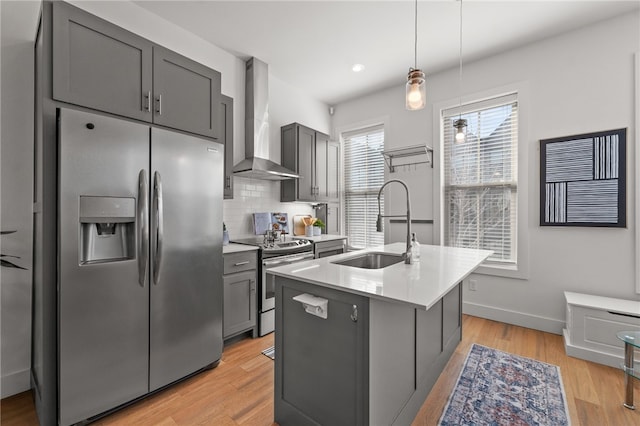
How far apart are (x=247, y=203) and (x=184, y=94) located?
1.66 meters

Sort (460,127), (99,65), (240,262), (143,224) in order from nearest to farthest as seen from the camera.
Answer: (99,65), (143,224), (460,127), (240,262)

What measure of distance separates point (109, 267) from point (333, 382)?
1514mm

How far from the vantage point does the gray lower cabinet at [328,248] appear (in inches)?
145

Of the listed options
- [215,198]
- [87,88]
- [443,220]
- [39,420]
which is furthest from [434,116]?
[39,420]

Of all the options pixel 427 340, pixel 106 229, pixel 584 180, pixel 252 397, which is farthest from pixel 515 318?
pixel 106 229

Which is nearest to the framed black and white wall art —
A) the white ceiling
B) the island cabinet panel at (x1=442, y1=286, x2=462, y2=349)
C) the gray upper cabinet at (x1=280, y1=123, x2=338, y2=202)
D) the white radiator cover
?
the white radiator cover

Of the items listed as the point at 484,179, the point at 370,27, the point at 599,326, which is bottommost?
the point at 599,326

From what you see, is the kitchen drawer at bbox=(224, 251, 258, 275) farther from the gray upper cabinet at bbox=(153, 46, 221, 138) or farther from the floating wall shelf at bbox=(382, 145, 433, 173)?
the floating wall shelf at bbox=(382, 145, 433, 173)

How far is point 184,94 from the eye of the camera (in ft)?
7.34

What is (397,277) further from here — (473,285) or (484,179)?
(484,179)

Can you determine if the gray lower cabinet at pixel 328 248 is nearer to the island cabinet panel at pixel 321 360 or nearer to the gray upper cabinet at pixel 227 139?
the gray upper cabinet at pixel 227 139

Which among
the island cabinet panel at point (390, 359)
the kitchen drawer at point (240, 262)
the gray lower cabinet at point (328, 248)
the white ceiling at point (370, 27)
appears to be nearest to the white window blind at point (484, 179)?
the white ceiling at point (370, 27)

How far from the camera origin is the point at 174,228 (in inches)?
81.9

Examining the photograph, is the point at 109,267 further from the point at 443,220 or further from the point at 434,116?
the point at 434,116
